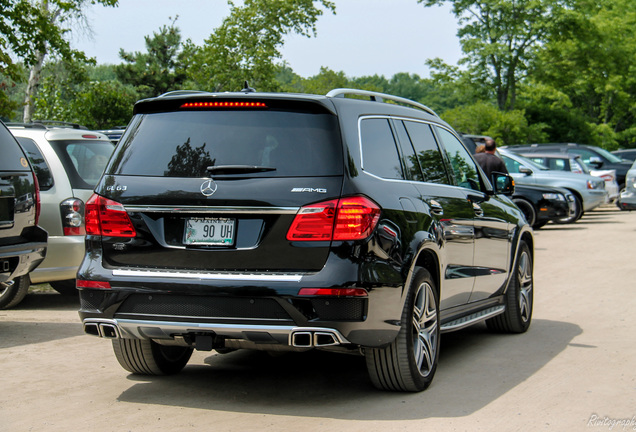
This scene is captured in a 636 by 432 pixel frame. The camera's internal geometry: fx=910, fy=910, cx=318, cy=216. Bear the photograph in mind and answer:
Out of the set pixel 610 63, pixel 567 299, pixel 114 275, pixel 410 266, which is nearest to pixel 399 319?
pixel 410 266

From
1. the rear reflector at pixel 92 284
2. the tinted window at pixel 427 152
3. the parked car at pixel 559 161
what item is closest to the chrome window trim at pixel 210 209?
the rear reflector at pixel 92 284

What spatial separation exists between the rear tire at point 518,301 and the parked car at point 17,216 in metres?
4.10

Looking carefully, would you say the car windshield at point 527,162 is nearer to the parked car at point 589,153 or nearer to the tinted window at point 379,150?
the parked car at point 589,153

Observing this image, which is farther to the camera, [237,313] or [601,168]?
[601,168]

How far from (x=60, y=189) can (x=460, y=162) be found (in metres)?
4.33

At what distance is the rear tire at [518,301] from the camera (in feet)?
26.4

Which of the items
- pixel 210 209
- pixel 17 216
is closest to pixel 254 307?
pixel 210 209

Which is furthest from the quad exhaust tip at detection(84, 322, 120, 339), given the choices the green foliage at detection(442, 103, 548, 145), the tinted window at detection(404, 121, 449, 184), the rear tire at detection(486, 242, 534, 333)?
the green foliage at detection(442, 103, 548, 145)

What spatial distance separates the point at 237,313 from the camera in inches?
200

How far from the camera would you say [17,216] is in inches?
308

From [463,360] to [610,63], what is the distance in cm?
4765

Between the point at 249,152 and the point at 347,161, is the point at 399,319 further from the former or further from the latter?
the point at 249,152

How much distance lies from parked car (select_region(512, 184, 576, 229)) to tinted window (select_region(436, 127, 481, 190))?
14014 mm

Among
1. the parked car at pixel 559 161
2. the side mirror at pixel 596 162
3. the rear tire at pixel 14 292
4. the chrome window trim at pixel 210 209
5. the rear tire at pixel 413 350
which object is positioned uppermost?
the chrome window trim at pixel 210 209
